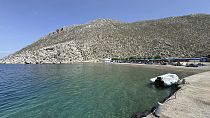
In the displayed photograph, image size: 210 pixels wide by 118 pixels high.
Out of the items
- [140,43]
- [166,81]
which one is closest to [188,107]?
[166,81]

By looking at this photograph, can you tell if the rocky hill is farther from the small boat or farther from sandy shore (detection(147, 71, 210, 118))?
Result: sandy shore (detection(147, 71, 210, 118))

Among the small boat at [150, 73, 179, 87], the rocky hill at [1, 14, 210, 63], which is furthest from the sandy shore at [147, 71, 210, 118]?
the rocky hill at [1, 14, 210, 63]

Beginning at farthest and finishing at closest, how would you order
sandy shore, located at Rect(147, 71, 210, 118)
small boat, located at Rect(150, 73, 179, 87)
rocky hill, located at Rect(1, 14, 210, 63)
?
rocky hill, located at Rect(1, 14, 210, 63) < small boat, located at Rect(150, 73, 179, 87) < sandy shore, located at Rect(147, 71, 210, 118)

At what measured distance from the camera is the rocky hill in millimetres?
134837

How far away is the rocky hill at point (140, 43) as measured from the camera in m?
135

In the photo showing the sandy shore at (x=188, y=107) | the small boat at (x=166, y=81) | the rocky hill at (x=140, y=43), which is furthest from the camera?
the rocky hill at (x=140, y=43)

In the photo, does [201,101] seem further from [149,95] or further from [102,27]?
[102,27]

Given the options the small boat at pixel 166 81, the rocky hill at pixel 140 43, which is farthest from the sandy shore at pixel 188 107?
the rocky hill at pixel 140 43

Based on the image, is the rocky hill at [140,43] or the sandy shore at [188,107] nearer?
the sandy shore at [188,107]

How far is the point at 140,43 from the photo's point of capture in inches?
5866

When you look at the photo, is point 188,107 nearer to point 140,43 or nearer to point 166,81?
point 166,81

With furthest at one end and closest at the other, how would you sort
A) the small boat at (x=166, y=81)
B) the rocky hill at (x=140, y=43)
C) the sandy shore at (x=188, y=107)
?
1. the rocky hill at (x=140, y=43)
2. the small boat at (x=166, y=81)
3. the sandy shore at (x=188, y=107)

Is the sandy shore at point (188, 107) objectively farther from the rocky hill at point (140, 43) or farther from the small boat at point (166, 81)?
the rocky hill at point (140, 43)

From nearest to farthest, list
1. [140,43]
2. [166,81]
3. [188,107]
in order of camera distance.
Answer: [188,107], [166,81], [140,43]
